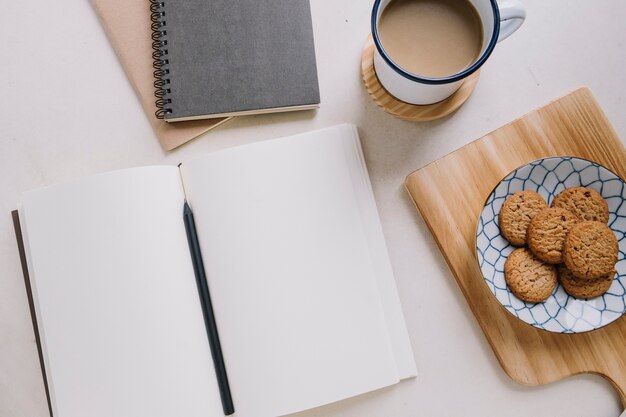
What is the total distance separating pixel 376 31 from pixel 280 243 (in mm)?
264

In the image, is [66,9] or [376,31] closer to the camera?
[376,31]

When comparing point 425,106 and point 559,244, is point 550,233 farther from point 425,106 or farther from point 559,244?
point 425,106

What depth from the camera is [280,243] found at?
60 cm

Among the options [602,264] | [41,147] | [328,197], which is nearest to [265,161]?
[328,197]

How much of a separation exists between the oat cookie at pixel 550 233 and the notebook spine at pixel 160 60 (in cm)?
47

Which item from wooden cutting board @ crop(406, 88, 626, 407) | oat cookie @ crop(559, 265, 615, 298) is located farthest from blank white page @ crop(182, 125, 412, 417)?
oat cookie @ crop(559, 265, 615, 298)

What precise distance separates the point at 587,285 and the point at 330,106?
1.24 ft

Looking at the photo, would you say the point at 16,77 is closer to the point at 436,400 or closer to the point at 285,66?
the point at 285,66

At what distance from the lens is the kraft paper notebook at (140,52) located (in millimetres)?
636

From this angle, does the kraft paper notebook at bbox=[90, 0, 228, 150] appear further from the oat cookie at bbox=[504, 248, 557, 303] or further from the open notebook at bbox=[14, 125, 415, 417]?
the oat cookie at bbox=[504, 248, 557, 303]

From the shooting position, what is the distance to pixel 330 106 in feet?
2.13

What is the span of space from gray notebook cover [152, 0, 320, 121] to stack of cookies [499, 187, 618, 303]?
29 centimetres

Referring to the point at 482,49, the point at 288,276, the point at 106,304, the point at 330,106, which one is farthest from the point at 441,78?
the point at 106,304

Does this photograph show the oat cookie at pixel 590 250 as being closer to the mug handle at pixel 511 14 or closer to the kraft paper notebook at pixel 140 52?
the mug handle at pixel 511 14
